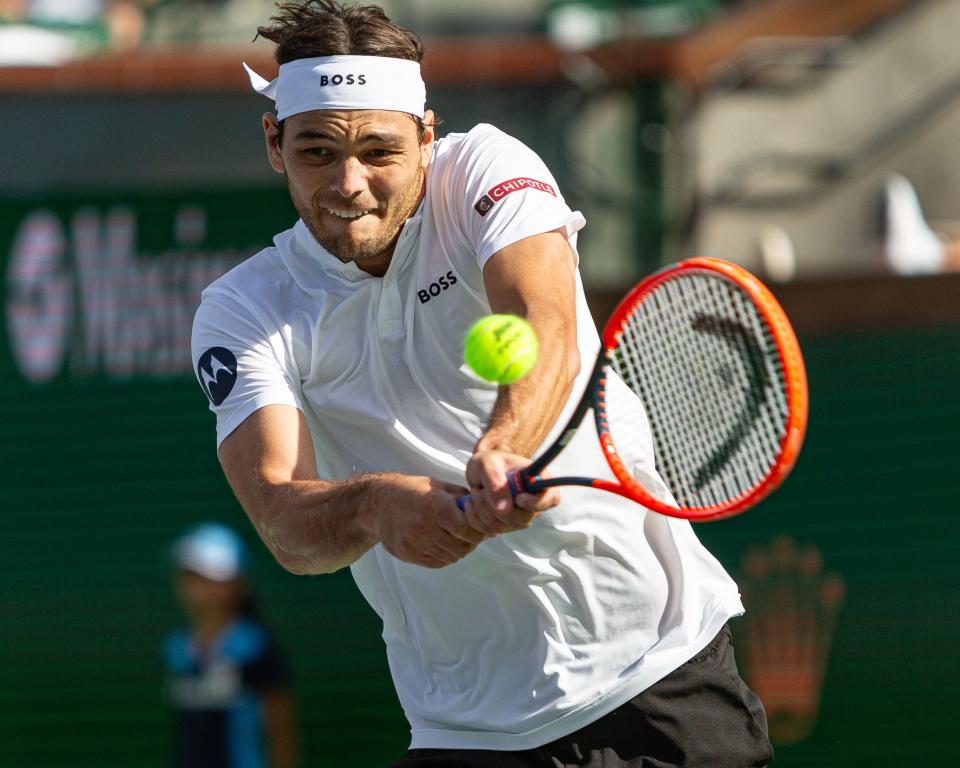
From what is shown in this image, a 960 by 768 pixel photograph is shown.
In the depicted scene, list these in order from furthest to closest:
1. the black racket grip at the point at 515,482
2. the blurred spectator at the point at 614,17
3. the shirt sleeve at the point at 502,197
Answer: the blurred spectator at the point at 614,17
the shirt sleeve at the point at 502,197
the black racket grip at the point at 515,482

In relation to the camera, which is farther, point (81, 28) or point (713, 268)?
point (81, 28)

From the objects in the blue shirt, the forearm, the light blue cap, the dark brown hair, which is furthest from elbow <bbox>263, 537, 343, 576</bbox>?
the light blue cap

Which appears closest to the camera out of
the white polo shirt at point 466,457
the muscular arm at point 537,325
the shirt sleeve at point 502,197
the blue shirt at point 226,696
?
the muscular arm at point 537,325

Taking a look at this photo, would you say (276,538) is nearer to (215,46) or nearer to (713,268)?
(713,268)

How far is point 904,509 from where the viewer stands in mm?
6492

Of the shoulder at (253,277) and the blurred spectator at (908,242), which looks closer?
the shoulder at (253,277)

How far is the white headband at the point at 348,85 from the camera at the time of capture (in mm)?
3154

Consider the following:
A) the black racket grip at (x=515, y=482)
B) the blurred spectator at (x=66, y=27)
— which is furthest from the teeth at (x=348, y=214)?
the blurred spectator at (x=66, y=27)

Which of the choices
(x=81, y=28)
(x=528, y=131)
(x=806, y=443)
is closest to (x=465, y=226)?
(x=806, y=443)

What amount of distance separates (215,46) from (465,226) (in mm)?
5663

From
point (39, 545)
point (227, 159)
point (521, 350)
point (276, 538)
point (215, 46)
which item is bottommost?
point (39, 545)

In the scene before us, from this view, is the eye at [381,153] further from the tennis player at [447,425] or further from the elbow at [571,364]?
the elbow at [571,364]

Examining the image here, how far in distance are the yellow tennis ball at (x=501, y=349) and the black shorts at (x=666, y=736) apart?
35.4 inches

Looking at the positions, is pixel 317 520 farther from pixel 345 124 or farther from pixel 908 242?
pixel 908 242
